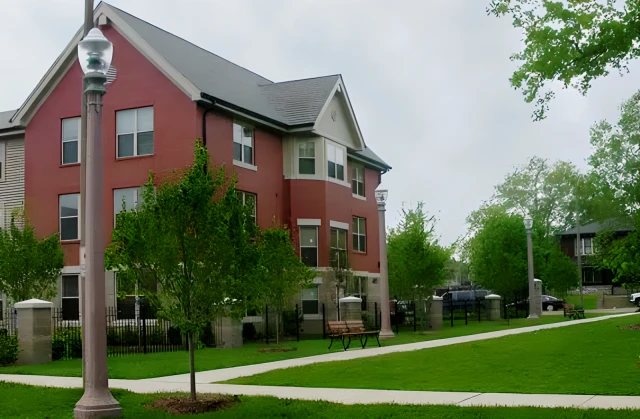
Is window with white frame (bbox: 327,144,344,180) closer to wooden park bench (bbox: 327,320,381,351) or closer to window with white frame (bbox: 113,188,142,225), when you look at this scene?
window with white frame (bbox: 113,188,142,225)

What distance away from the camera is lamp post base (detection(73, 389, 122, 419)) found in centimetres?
1065

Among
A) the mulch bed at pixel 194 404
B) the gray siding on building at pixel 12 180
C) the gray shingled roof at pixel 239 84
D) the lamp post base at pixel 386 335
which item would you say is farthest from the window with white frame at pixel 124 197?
the mulch bed at pixel 194 404

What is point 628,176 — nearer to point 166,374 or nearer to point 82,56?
point 166,374

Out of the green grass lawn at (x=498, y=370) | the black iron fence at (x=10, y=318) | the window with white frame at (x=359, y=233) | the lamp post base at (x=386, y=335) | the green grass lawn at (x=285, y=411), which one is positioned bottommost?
the lamp post base at (x=386, y=335)

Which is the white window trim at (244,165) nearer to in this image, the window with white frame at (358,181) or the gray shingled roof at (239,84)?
the gray shingled roof at (239,84)

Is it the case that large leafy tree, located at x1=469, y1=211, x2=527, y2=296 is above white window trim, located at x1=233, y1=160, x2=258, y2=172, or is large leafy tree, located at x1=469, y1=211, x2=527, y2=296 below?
below

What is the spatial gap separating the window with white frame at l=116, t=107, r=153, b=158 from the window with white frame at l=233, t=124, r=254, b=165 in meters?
3.24

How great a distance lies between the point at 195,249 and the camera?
12.4 m

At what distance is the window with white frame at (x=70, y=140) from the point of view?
31.3m

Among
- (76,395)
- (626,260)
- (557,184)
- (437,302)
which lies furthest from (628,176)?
(76,395)

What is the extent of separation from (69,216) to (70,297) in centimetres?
316

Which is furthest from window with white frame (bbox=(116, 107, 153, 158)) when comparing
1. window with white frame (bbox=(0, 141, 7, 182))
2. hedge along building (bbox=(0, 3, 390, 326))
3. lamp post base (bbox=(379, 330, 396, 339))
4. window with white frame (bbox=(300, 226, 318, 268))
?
lamp post base (bbox=(379, 330, 396, 339))

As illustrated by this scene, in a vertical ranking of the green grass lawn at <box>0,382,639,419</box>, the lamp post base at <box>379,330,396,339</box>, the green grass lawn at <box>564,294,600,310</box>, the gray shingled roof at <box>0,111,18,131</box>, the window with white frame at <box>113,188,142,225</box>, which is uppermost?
the gray shingled roof at <box>0,111,18,131</box>

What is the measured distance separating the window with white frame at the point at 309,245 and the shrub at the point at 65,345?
13197mm
